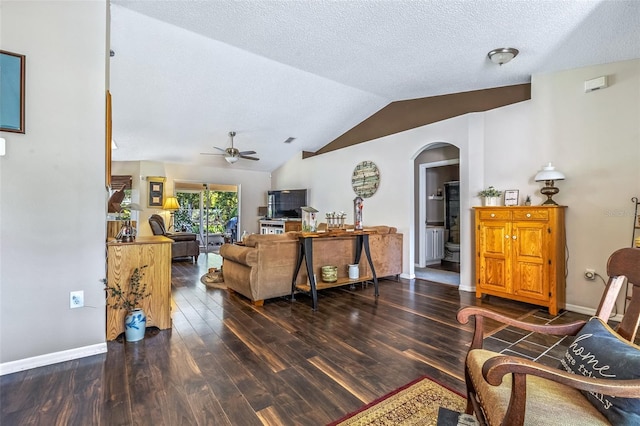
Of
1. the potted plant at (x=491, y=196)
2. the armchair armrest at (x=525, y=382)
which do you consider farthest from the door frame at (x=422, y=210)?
the armchair armrest at (x=525, y=382)

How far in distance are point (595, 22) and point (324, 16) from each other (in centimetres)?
227

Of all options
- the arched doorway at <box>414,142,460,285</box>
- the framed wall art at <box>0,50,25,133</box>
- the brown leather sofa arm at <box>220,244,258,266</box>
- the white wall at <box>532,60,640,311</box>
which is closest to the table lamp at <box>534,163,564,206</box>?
the white wall at <box>532,60,640,311</box>

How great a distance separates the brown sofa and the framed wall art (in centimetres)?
221

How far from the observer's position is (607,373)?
3.33 ft

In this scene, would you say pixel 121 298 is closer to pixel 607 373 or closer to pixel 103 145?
pixel 103 145

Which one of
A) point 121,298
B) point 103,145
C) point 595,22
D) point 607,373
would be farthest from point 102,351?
point 595,22

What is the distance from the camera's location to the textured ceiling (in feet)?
8.77

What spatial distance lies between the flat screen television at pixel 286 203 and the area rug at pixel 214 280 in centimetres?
310

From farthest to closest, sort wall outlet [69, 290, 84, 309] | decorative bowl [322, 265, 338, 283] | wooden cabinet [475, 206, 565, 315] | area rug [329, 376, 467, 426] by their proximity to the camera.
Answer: decorative bowl [322, 265, 338, 283]
wooden cabinet [475, 206, 565, 315]
wall outlet [69, 290, 84, 309]
area rug [329, 376, 467, 426]

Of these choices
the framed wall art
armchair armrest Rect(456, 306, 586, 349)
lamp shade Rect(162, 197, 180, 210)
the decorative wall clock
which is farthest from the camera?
lamp shade Rect(162, 197, 180, 210)

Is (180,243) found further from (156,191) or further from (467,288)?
(467,288)

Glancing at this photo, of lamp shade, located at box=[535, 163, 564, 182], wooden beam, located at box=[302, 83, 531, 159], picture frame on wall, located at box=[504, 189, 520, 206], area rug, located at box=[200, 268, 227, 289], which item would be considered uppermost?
wooden beam, located at box=[302, 83, 531, 159]

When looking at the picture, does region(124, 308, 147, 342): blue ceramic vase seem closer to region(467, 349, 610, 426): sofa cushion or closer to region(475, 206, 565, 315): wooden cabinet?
region(467, 349, 610, 426): sofa cushion

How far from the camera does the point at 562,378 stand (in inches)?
35.6
